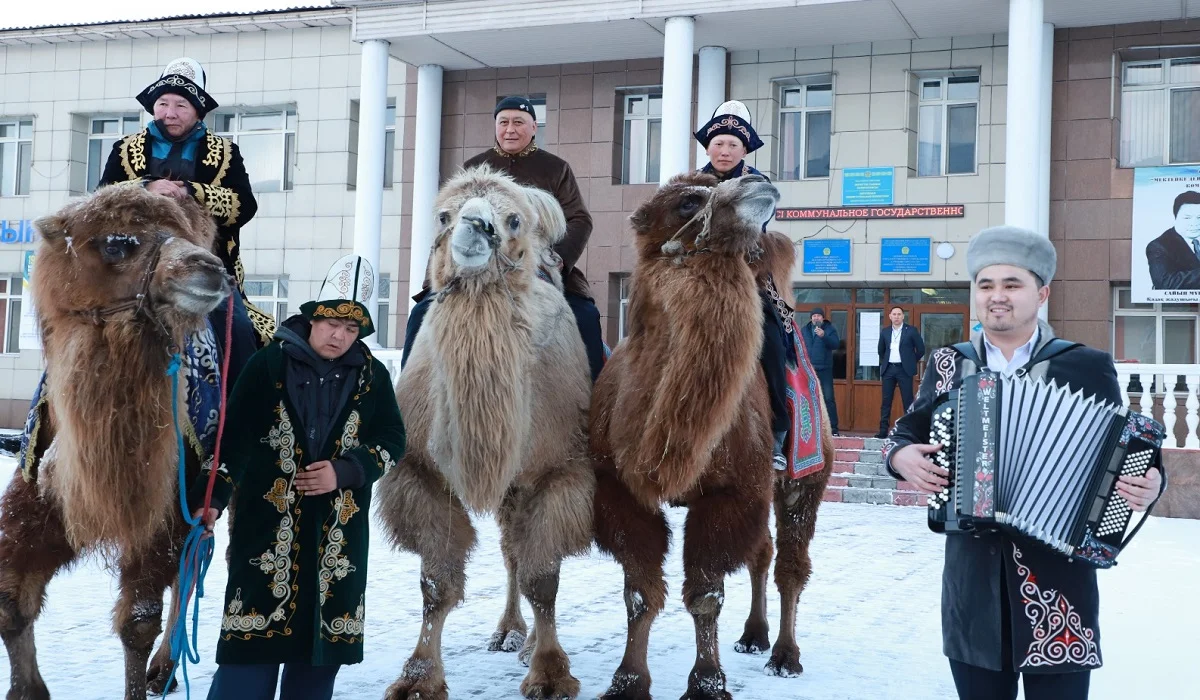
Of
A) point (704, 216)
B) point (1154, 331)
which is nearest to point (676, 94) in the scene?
point (1154, 331)

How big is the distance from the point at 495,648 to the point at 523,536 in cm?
133

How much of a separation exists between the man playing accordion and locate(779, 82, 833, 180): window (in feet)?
56.7

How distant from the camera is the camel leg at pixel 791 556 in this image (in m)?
5.72

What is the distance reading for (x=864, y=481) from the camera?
15.1 meters

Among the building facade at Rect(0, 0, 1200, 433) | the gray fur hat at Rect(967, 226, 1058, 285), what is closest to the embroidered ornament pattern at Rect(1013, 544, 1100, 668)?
the gray fur hat at Rect(967, 226, 1058, 285)

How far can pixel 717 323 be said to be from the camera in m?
4.79

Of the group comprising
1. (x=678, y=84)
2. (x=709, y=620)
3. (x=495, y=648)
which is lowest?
(x=495, y=648)

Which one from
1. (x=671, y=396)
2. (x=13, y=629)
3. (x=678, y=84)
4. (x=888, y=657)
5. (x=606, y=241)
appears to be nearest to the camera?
(x=13, y=629)

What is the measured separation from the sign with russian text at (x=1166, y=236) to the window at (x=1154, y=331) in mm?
325

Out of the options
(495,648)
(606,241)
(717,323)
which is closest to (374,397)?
(717,323)

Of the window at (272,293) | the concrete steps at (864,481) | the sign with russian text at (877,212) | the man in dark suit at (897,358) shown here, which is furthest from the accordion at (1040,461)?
the window at (272,293)

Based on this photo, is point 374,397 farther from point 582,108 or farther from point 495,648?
point 582,108

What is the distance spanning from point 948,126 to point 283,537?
1763 cm

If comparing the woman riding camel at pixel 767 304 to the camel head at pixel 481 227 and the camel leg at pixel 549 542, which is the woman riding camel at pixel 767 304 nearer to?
the camel leg at pixel 549 542
